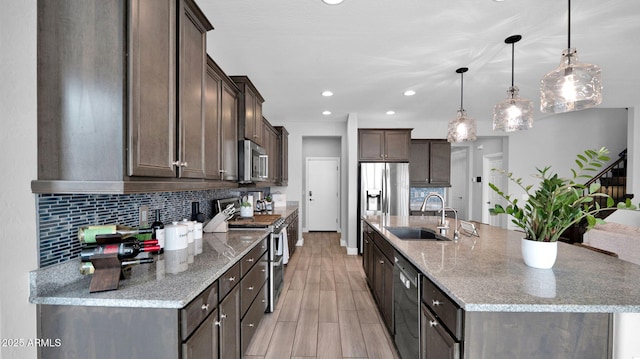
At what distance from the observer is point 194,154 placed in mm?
1626

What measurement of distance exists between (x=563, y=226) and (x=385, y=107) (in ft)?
11.7

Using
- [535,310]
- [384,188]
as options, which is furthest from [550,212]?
[384,188]

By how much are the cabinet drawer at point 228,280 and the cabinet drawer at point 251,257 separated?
10cm

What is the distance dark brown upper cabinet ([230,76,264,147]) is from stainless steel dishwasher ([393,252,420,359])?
71.7 inches

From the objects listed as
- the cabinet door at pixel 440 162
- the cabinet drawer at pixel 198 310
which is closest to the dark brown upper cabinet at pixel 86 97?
the cabinet drawer at pixel 198 310

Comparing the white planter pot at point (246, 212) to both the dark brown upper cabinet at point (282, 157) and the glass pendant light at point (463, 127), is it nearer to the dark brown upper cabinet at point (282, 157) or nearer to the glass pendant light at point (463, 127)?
the dark brown upper cabinet at point (282, 157)

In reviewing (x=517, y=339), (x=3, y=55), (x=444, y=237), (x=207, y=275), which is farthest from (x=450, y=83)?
(x=3, y=55)

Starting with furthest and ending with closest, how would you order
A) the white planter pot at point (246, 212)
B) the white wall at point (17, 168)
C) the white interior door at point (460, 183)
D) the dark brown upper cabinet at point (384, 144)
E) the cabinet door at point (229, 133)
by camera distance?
the white interior door at point (460, 183)
the dark brown upper cabinet at point (384, 144)
the white planter pot at point (246, 212)
the cabinet door at point (229, 133)
the white wall at point (17, 168)

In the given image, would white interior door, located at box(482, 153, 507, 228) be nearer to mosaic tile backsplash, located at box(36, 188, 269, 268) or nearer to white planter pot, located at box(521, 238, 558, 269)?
white planter pot, located at box(521, 238, 558, 269)

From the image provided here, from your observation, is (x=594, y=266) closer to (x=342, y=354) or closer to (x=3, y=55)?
(x=342, y=354)

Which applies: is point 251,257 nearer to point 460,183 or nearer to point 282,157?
point 282,157

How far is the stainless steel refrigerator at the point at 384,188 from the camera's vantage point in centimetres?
487

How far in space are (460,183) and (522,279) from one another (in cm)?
718

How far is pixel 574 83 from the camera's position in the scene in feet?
5.97
